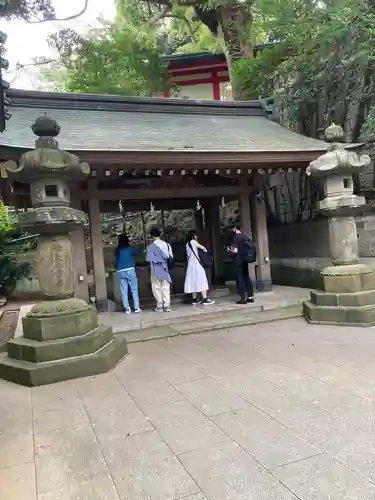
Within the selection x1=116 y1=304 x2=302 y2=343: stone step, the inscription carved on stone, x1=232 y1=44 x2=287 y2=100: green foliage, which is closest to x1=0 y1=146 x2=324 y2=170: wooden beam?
the inscription carved on stone

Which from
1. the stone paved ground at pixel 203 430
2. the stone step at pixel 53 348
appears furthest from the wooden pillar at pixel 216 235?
the stone step at pixel 53 348

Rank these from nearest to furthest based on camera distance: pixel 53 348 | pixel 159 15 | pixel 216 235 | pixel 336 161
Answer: pixel 53 348, pixel 336 161, pixel 216 235, pixel 159 15

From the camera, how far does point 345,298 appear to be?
6.08 metres

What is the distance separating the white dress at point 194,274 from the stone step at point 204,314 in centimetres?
37

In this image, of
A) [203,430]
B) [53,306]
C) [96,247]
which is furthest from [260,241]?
[203,430]

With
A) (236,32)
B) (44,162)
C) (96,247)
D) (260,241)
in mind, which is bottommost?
(260,241)

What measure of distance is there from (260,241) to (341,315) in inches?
123

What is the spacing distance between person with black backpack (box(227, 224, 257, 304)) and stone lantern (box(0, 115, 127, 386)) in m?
3.18

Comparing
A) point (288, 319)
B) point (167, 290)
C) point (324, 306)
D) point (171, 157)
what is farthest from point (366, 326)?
point (171, 157)

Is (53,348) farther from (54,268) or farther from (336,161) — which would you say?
(336,161)

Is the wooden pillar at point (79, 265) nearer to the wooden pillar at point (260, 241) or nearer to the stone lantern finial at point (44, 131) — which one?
the stone lantern finial at point (44, 131)

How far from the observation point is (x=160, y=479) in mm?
2426

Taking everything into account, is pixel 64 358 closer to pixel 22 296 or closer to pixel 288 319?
pixel 288 319

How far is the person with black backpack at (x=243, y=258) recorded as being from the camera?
749 cm
